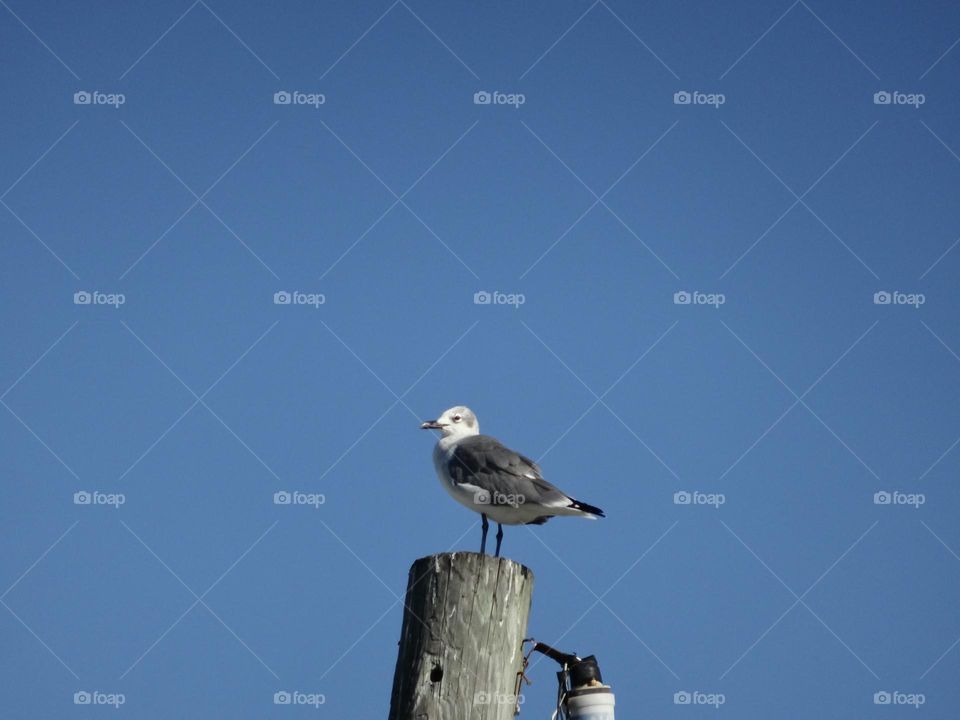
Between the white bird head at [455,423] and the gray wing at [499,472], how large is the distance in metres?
1.11

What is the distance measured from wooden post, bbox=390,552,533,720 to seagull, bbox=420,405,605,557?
4015 millimetres

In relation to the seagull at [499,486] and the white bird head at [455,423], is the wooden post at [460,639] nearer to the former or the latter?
the seagull at [499,486]

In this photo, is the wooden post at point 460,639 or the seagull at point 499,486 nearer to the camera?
the wooden post at point 460,639

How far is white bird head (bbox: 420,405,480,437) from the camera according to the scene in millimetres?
12602

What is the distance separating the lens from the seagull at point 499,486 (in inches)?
418

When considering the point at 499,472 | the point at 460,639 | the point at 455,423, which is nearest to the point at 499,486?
the point at 499,472

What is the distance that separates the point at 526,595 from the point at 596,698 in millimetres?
715

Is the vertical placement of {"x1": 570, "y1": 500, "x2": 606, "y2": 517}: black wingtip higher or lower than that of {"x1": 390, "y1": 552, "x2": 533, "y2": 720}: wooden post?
higher

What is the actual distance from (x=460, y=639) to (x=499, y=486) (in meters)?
4.45

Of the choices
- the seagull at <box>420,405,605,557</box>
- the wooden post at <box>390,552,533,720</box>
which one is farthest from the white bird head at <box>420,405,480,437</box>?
the wooden post at <box>390,552,533,720</box>

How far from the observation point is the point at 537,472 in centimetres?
1104

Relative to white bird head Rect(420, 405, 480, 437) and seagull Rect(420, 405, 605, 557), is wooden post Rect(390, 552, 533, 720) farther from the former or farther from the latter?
white bird head Rect(420, 405, 480, 437)

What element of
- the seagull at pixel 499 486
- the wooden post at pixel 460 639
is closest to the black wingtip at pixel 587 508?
the seagull at pixel 499 486

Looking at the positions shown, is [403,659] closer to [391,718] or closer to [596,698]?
[391,718]
